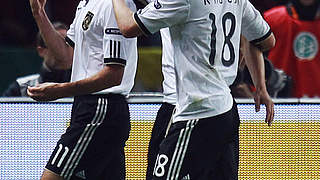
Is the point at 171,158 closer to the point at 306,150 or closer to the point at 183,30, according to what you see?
the point at 183,30

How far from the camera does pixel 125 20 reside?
215 inches

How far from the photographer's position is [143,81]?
38.4 feet

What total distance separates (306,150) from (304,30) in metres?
2.98

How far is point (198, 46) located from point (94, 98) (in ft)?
3.12

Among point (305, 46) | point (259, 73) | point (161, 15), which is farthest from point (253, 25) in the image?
point (305, 46)

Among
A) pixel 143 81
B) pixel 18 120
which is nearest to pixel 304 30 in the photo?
pixel 143 81

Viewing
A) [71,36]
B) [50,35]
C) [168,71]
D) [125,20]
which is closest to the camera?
[125,20]

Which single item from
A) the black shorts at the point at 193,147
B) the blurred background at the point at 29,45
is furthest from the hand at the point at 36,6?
the blurred background at the point at 29,45

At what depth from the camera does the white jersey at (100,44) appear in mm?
5863

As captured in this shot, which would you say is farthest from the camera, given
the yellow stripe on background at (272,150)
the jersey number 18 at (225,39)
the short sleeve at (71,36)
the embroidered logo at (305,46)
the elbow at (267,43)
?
the embroidered logo at (305,46)

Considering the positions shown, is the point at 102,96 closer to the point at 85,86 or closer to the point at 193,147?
the point at 85,86

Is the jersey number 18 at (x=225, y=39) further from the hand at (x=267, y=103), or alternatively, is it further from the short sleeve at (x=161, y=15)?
the hand at (x=267, y=103)

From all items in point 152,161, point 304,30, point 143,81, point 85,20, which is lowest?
point 143,81

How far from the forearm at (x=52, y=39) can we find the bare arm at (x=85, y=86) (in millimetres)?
706
